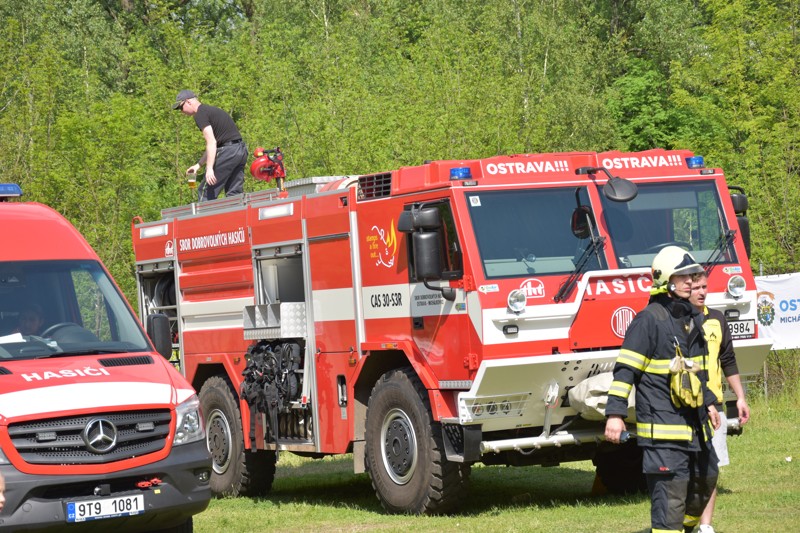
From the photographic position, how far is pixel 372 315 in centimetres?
1234

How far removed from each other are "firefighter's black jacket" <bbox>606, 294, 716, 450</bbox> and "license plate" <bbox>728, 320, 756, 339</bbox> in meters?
3.85

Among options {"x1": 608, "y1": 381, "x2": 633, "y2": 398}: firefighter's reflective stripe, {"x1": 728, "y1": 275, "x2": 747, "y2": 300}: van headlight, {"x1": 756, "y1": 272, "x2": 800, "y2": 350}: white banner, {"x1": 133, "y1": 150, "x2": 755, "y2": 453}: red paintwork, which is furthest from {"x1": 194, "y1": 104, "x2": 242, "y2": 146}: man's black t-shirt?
{"x1": 608, "y1": 381, "x2": 633, "y2": 398}: firefighter's reflective stripe

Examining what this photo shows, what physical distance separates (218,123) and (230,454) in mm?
3954

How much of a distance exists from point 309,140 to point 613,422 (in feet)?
70.1

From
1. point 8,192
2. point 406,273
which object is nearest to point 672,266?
point 406,273

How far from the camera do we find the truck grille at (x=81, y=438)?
8461 mm

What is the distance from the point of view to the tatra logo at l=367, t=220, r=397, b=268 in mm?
11969

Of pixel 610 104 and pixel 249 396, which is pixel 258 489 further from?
pixel 610 104

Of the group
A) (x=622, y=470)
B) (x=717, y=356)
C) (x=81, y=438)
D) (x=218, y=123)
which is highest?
(x=218, y=123)

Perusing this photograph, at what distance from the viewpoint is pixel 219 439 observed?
1484 cm

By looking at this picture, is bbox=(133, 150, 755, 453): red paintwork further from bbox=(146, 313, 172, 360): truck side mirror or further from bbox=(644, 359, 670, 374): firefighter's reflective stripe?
bbox=(644, 359, 670, 374): firefighter's reflective stripe

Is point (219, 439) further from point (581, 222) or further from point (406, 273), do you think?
point (581, 222)

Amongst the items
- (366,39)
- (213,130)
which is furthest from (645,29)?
(213,130)

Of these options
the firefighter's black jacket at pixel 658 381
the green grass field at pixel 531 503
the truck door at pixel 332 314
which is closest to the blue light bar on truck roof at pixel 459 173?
the truck door at pixel 332 314
